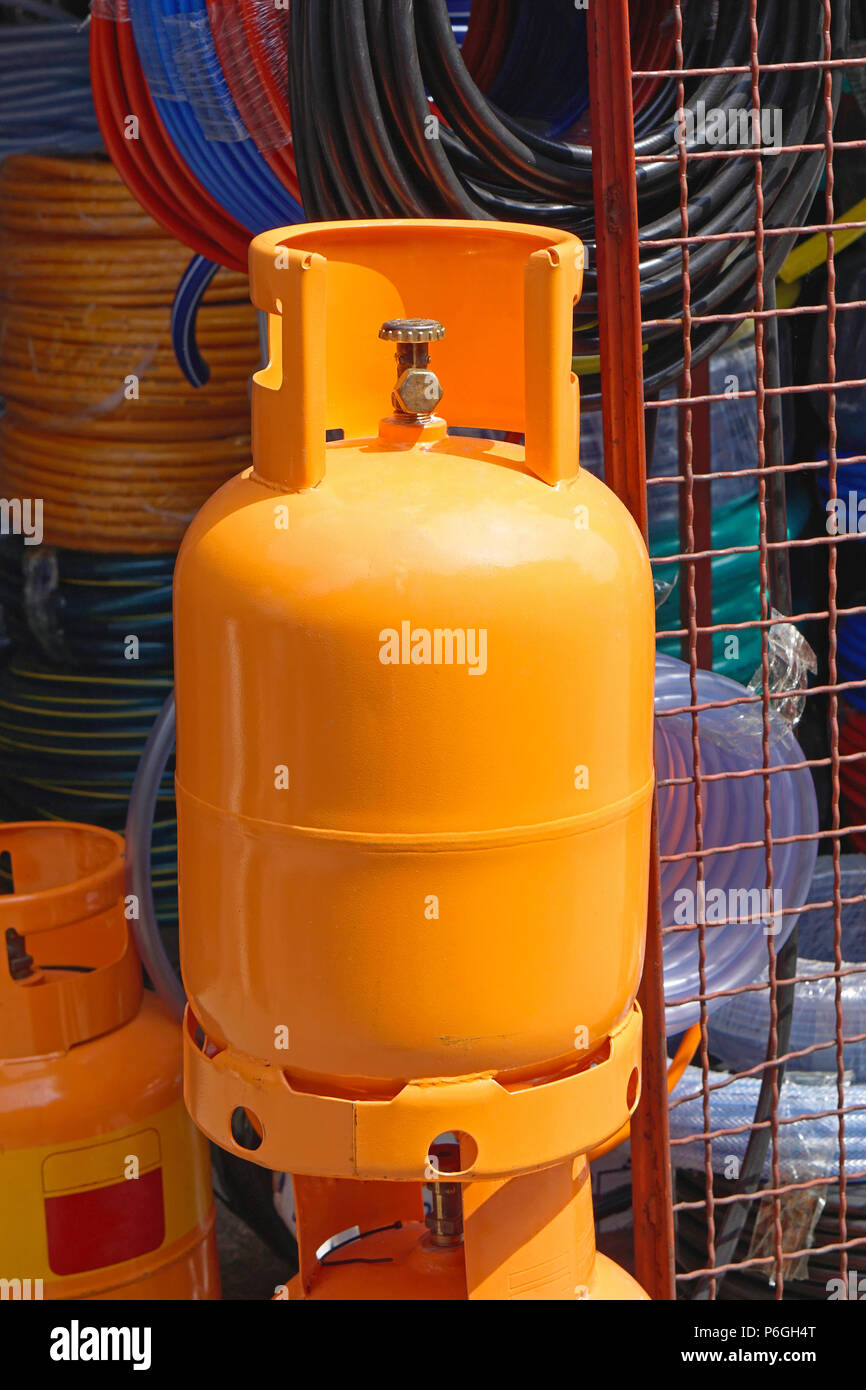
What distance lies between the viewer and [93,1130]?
2.51 meters

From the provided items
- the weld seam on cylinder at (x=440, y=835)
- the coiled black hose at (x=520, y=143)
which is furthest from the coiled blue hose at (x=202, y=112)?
the weld seam on cylinder at (x=440, y=835)

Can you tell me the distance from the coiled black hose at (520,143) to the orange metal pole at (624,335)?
80 mm

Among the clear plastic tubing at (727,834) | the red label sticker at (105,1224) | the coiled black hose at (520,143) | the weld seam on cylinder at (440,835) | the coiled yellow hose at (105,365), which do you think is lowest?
the red label sticker at (105,1224)

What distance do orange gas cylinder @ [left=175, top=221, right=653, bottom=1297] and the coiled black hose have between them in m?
0.39

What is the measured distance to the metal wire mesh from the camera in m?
2.25

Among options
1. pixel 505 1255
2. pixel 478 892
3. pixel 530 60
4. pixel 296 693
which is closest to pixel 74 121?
pixel 530 60

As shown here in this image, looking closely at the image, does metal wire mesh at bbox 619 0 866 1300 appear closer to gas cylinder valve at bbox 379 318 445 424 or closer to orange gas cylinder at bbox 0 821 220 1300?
gas cylinder valve at bbox 379 318 445 424

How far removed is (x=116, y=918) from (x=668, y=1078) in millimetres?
967

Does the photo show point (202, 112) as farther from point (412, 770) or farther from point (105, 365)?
point (412, 770)

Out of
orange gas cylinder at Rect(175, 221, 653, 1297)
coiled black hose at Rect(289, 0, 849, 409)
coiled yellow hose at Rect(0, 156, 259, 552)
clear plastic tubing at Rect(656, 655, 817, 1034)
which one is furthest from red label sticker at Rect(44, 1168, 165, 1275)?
coiled black hose at Rect(289, 0, 849, 409)

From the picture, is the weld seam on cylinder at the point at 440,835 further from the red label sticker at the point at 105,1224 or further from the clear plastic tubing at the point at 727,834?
the red label sticker at the point at 105,1224

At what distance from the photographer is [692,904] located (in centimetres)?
264

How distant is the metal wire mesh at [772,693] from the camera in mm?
2252

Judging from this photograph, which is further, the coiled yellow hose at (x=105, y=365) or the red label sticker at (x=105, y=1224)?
the coiled yellow hose at (x=105, y=365)
